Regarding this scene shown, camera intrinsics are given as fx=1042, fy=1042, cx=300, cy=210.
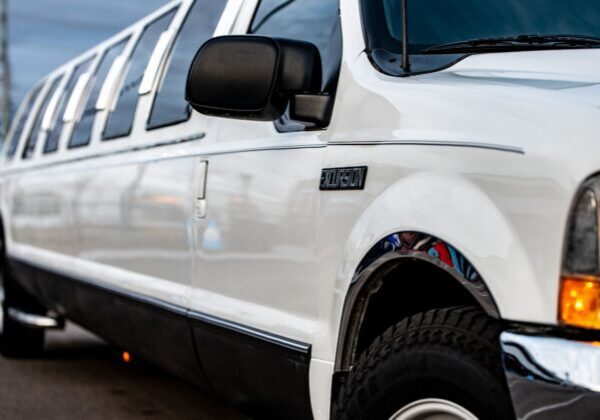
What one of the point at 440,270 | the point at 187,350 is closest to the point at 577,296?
the point at 440,270

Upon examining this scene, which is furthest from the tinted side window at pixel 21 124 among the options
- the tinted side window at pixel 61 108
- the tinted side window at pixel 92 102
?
the tinted side window at pixel 92 102

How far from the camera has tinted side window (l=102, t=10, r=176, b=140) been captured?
201 inches

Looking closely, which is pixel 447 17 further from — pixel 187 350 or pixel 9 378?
pixel 9 378

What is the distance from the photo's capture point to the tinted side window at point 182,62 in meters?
4.30

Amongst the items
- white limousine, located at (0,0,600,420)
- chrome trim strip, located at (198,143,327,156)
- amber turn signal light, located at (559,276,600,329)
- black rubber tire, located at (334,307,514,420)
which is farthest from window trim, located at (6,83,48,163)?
amber turn signal light, located at (559,276,600,329)

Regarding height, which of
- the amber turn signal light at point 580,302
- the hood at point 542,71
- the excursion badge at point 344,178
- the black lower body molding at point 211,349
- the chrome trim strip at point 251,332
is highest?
the hood at point 542,71

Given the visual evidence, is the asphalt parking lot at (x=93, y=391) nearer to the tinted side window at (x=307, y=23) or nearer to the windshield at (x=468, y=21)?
the tinted side window at (x=307, y=23)

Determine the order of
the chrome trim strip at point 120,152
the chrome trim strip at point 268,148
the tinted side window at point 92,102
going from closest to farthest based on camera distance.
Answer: the chrome trim strip at point 268,148 → the chrome trim strip at point 120,152 → the tinted side window at point 92,102

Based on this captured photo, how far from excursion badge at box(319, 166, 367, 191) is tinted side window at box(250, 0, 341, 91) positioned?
1.15 feet

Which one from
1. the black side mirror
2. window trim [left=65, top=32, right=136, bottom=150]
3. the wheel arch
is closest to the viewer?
the wheel arch

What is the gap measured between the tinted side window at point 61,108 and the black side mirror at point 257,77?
12.2 feet

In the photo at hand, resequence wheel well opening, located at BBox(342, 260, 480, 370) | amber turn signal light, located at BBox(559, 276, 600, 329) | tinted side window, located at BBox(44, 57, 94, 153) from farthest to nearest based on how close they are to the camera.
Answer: tinted side window, located at BBox(44, 57, 94, 153) < wheel well opening, located at BBox(342, 260, 480, 370) < amber turn signal light, located at BBox(559, 276, 600, 329)

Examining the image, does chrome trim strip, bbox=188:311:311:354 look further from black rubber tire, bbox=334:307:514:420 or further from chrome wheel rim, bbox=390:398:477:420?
chrome wheel rim, bbox=390:398:477:420

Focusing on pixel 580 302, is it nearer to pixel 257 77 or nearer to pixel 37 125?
pixel 257 77
